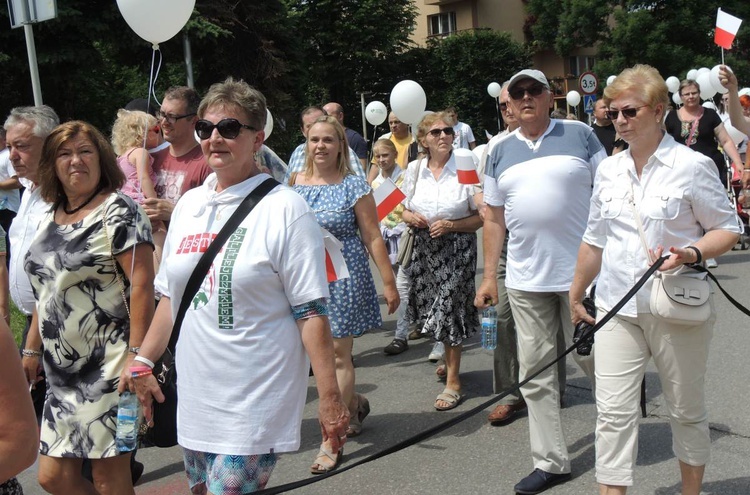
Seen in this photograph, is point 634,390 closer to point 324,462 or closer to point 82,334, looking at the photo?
point 324,462

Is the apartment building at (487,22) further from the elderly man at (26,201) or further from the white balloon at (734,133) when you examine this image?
the elderly man at (26,201)

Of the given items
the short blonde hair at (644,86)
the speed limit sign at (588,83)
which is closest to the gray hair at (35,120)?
the short blonde hair at (644,86)

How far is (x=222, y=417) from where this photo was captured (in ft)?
9.27

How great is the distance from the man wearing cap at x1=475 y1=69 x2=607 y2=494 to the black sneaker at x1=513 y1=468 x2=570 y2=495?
0.06 feet

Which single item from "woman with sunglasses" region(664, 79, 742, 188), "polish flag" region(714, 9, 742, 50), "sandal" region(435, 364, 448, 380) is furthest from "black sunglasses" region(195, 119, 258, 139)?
"woman with sunglasses" region(664, 79, 742, 188)

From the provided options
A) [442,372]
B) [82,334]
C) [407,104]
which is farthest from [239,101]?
[407,104]

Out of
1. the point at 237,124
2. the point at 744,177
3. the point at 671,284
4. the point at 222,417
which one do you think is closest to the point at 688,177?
the point at 671,284

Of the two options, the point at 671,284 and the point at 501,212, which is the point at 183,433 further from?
the point at 501,212

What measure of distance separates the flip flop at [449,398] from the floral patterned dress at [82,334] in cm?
264

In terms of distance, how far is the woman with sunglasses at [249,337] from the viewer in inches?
110

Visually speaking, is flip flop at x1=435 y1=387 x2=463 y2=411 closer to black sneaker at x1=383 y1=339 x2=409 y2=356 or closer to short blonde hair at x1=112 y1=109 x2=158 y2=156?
black sneaker at x1=383 y1=339 x2=409 y2=356

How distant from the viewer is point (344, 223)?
502 cm

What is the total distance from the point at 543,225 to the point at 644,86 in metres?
1.09

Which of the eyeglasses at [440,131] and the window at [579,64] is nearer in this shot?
the eyeglasses at [440,131]
